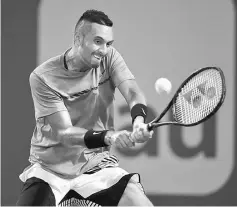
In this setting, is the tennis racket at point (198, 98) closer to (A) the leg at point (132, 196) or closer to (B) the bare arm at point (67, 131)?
(B) the bare arm at point (67, 131)

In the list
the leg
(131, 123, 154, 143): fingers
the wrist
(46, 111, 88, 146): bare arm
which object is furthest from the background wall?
(131, 123, 154, 143): fingers

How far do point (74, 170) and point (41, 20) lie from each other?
1908 mm

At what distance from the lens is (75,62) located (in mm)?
3344

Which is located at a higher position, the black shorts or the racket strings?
the racket strings

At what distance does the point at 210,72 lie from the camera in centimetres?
304

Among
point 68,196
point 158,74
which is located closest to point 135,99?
point 68,196

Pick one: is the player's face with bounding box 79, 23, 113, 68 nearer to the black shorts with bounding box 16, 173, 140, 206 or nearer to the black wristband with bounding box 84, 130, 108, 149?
the black wristband with bounding box 84, 130, 108, 149

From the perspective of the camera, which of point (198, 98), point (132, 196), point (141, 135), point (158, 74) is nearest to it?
point (141, 135)

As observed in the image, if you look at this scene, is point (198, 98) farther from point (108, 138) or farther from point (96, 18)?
point (96, 18)

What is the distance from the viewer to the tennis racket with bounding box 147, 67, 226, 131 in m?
2.92

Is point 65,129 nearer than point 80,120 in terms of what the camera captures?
Yes

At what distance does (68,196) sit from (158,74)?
1.77 metres

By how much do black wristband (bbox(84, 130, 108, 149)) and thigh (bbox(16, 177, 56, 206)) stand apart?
1.13ft

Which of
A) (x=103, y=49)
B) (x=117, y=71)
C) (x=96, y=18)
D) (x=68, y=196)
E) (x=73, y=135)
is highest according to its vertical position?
(x=96, y=18)
